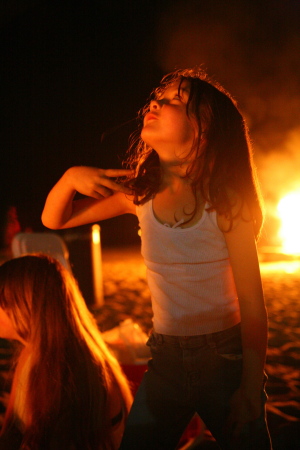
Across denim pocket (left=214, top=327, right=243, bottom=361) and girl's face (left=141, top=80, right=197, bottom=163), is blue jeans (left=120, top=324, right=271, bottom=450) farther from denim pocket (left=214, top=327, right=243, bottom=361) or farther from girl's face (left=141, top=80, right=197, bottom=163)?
girl's face (left=141, top=80, right=197, bottom=163)

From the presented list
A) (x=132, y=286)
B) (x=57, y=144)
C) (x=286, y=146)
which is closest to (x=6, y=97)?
(x=57, y=144)

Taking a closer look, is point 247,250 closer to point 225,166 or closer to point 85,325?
point 225,166

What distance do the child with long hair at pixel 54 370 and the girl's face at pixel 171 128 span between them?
2.33ft

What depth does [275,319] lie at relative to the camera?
6.57 metres

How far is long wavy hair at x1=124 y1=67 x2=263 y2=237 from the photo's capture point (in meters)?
1.57

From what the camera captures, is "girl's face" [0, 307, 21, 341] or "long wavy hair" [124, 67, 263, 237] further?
"girl's face" [0, 307, 21, 341]

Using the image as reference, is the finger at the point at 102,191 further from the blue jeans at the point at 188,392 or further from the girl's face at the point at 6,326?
the girl's face at the point at 6,326

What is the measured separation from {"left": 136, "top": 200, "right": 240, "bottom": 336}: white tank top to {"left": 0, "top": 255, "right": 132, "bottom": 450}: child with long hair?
1.61 feet

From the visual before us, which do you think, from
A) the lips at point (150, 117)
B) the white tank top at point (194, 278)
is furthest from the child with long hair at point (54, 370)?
the lips at point (150, 117)

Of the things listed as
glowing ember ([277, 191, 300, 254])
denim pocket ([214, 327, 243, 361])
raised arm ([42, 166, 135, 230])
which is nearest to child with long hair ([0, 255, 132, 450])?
raised arm ([42, 166, 135, 230])

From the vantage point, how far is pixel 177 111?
1659 mm

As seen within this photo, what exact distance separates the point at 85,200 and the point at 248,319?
78 centimetres

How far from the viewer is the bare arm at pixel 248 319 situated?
1.43 m

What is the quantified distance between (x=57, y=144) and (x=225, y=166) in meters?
29.0
